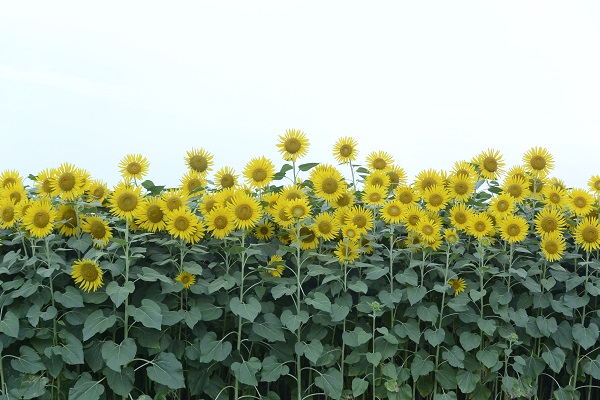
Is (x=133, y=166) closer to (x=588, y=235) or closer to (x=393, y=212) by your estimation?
(x=393, y=212)

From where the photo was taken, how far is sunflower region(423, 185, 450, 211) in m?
5.04

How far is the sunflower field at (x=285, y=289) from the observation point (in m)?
4.39

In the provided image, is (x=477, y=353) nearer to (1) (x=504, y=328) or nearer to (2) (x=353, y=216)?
(1) (x=504, y=328)

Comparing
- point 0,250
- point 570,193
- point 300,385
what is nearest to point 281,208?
point 300,385

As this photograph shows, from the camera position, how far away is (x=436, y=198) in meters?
5.05

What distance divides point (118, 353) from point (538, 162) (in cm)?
368

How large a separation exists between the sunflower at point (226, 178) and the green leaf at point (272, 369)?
1.34 metres

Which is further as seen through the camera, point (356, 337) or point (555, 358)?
point (555, 358)

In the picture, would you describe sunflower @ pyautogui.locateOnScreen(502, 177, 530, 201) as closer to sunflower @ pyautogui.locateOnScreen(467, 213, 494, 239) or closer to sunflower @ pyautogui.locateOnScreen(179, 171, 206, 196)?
sunflower @ pyautogui.locateOnScreen(467, 213, 494, 239)

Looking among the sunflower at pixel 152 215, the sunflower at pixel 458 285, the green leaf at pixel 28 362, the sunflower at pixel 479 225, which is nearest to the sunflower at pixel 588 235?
the sunflower at pixel 479 225

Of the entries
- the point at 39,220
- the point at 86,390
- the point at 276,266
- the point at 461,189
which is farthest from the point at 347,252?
the point at 39,220

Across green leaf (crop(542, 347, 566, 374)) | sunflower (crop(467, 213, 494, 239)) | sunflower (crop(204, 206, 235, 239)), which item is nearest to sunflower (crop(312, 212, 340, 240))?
sunflower (crop(204, 206, 235, 239))

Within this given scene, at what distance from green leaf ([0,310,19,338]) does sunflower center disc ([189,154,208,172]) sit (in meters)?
1.68

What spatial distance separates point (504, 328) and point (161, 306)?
8.03 ft
